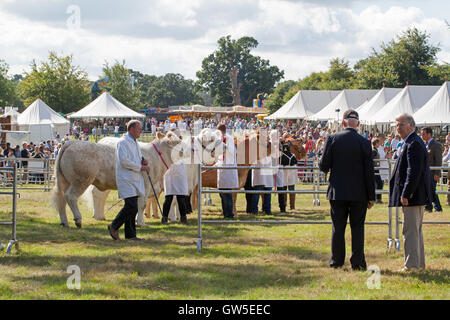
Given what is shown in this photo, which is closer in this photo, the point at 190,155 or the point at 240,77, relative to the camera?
the point at 190,155

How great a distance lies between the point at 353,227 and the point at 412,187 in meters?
1.00

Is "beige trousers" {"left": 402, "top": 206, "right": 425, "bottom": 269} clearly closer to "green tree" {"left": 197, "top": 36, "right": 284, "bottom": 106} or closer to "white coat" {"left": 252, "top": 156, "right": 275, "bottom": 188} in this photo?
"white coat" {"left": 252, "top": 156, "right": 275, "bottom": 188}

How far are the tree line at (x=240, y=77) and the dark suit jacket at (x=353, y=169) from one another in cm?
3458

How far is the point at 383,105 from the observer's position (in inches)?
1395

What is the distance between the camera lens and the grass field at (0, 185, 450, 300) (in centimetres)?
710

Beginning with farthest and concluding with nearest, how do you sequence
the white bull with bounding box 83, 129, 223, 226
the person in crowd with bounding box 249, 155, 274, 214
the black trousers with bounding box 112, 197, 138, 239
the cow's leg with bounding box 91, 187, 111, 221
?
the person in crowd with bounding box 249, 155, 274, 214 → the cow's leg with bounding box 91, 187, 111, 221 → the white bull with bounding box 83, 129, 223, 226 → the black trousers with bounding box 112, 197, 138, 239

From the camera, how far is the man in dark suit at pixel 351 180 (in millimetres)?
8234

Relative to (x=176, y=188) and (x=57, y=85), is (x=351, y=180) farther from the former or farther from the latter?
(x=57, y=85)

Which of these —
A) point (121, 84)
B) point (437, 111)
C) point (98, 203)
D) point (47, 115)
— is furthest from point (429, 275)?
point (121, 84)

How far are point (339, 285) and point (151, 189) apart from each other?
6654 mm

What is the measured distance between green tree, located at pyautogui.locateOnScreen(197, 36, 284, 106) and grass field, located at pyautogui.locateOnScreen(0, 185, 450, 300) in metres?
122

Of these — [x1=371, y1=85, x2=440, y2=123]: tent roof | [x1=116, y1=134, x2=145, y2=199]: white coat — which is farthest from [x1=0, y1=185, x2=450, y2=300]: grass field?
[x1=371, y1=85, x2=440, y2=123]: tent roof

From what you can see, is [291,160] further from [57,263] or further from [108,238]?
[57,263]

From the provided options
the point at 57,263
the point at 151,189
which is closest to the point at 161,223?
the point at 151,189
